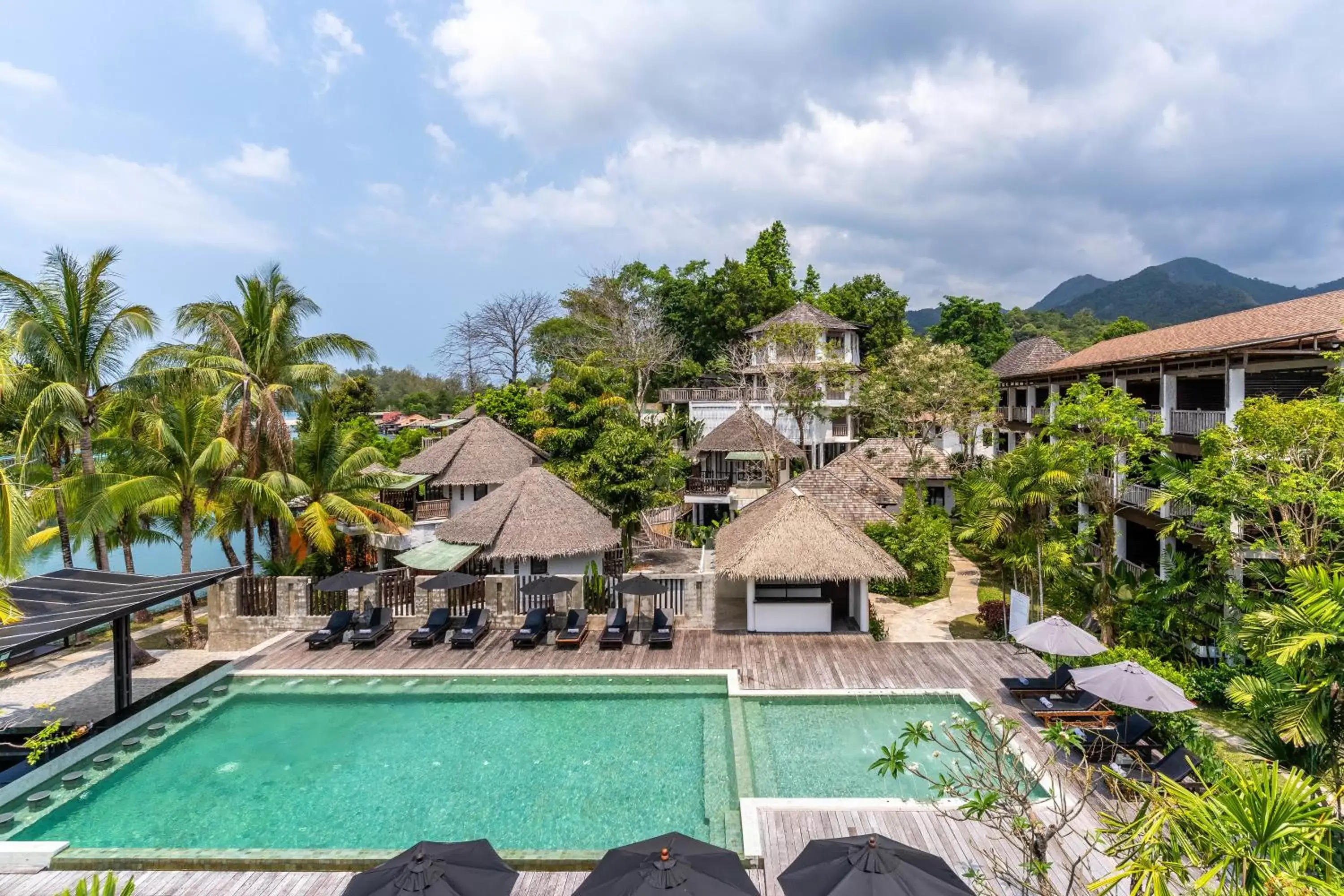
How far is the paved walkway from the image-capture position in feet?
50.6

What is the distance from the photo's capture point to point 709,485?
92.2ft

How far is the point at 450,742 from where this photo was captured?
10734mm

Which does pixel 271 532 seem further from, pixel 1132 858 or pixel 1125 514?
pixel 1125 514

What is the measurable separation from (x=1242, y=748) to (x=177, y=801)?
1492 cm

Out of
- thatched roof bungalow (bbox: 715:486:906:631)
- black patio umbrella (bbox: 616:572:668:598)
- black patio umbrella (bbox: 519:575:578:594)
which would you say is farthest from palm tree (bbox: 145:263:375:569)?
thatched roof bungalow (bbox: 715:486:906:631)

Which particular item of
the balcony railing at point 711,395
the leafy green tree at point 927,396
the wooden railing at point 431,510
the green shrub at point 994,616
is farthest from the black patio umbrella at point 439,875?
the balcony railing at point 711,395

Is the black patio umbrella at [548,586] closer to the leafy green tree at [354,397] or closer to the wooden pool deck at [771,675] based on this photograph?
the wooden pool deck at [771,675]

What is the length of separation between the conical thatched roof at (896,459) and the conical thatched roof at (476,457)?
44.7ft

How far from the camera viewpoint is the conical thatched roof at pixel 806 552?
1396cm

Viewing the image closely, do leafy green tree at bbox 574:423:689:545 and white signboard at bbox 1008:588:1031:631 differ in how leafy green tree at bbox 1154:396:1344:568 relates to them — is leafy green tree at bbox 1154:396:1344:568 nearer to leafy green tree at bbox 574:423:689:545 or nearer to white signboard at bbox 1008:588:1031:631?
white signboard at bbox 1008:588:1031:631

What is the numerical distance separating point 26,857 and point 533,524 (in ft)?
35.4

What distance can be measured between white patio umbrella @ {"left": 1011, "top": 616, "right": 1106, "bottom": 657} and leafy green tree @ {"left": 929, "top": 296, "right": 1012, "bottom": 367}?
3821cm

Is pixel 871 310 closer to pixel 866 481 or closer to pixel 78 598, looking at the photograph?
pixel 866 481

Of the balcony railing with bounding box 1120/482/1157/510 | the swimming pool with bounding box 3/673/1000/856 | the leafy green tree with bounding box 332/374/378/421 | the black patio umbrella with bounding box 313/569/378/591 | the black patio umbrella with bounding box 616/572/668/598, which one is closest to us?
the swimming pool with bounding box 3/673/1000/856
